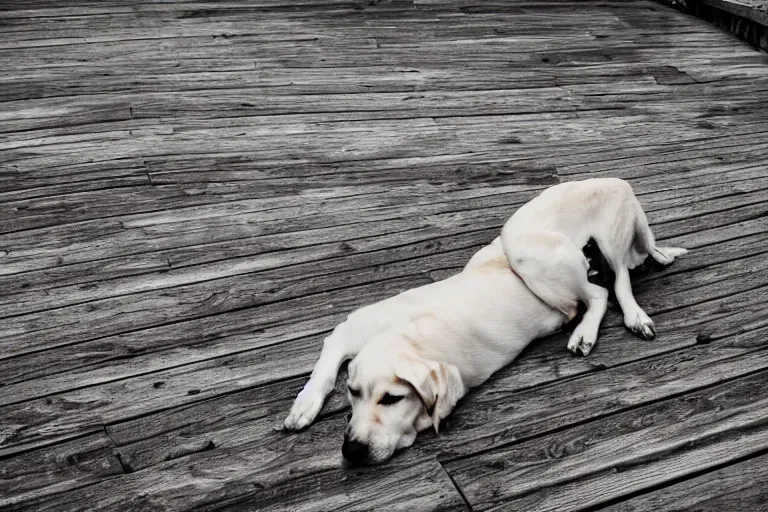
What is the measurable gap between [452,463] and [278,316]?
108 cm

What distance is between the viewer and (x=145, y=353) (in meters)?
3.26

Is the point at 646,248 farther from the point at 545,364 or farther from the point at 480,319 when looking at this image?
the point at 480,319

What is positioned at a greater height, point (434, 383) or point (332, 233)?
point (434, 383)

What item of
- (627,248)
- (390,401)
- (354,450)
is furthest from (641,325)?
Result: (354,450)

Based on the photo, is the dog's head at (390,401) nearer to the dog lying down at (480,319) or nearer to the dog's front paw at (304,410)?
the dog lying down at (480,319)

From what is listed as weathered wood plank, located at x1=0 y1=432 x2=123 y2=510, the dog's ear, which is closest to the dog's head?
the dog's ear

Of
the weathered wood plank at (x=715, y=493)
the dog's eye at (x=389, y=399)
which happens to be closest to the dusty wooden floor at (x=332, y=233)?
the weathered wood plank at (x=715, y=493)

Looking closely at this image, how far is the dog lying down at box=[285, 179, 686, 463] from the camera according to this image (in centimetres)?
271

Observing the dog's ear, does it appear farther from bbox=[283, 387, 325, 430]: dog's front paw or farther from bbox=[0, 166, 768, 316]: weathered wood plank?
bbox=[0, 166, 768, 316]: weathered wood plank

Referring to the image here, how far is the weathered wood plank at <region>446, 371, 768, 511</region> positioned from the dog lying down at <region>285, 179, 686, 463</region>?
0.26 metres

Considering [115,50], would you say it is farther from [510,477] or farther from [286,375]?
[510,477]

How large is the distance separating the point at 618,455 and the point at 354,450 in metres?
0.85

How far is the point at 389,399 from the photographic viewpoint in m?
2.70

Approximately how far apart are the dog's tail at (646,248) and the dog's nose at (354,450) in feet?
5.60
